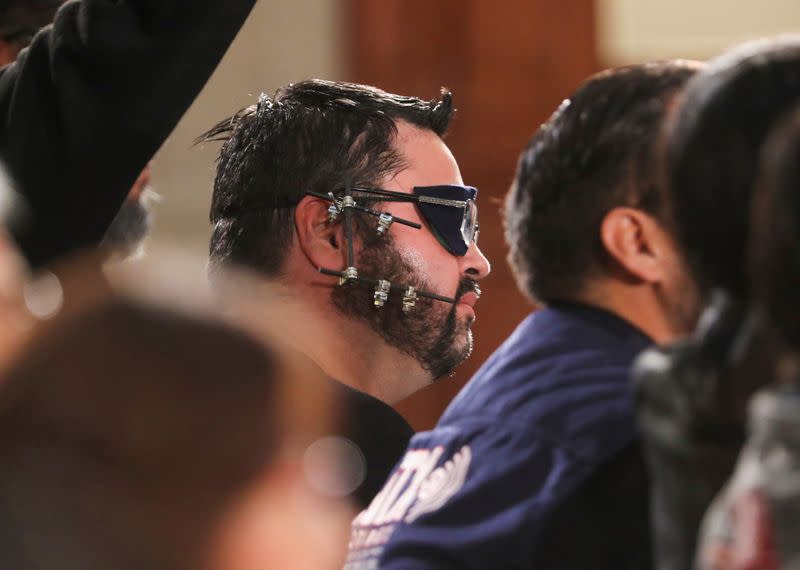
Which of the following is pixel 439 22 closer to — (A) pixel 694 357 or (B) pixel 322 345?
(B) pixel 322 345

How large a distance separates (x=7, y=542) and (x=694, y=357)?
522 millimetres

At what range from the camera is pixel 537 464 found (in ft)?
4.32

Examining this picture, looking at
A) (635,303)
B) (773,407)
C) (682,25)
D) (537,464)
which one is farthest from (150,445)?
(682,25)

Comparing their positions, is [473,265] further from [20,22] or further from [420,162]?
[20,22]

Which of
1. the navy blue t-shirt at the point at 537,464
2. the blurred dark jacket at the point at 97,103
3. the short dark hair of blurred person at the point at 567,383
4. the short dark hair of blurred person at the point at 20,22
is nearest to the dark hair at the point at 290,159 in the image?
the short dark hair of blurred person at the point at 20,22

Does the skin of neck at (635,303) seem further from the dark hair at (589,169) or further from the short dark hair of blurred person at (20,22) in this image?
the short dark hair of blurred person at (20,22)

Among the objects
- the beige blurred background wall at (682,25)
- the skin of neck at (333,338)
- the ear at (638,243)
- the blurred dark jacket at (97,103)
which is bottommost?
the beige blurred background wall at (682,25)

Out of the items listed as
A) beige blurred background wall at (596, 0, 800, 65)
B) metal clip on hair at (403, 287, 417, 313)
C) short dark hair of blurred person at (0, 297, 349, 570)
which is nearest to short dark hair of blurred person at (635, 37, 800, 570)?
short dark hair of blurred person at (0, 297, 349, 570)

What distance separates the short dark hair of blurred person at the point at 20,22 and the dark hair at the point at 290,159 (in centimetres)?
40

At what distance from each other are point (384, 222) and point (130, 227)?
70cm

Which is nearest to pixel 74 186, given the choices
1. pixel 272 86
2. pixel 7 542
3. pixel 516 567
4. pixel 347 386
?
pixel 347 386

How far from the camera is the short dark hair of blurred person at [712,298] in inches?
39.6

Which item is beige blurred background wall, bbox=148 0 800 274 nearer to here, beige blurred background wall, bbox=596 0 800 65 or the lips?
beige blurred background wall, bbox=596 0 800 65

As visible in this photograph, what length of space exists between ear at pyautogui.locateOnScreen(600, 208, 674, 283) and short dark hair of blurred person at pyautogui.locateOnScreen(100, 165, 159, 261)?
4.70 feet
